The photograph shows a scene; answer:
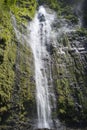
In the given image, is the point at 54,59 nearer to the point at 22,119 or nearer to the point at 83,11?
the point at 22,119

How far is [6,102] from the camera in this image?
49.2 feet

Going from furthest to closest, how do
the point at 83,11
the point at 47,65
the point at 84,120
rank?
the point at 83,11 < the point at 47,65 < the point at 84,120

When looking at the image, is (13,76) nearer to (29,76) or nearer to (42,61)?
(29,76)

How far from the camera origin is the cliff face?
1538 centimetres

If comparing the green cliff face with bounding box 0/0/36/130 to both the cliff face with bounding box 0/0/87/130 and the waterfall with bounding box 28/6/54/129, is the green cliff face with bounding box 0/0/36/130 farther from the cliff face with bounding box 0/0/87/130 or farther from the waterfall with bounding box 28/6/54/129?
the waterfall with bounding box 28/6/54/129

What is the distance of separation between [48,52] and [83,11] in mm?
9059

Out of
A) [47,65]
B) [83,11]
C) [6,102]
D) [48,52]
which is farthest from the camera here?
[83,11]

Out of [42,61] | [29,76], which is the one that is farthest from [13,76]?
[42,61]

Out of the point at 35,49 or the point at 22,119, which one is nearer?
the point at 22,119

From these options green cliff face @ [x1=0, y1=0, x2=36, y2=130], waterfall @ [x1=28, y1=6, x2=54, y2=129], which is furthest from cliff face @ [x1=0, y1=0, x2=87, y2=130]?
waterfall @ [x1=28, y1=6, x2=54, y2=129]

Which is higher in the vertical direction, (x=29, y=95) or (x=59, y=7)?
(x=59, y=7)

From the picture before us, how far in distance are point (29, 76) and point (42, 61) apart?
2333 mm

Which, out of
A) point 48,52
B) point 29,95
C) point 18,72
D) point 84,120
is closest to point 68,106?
point 84,120

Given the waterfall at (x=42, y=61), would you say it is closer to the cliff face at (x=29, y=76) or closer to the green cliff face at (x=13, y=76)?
the cliff face at (x=29, y=76)
